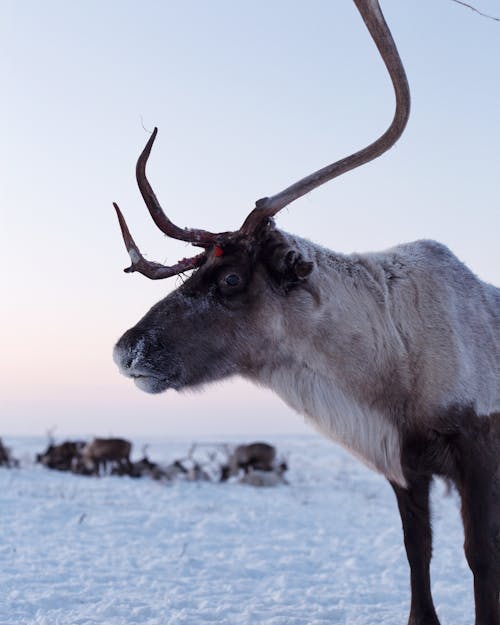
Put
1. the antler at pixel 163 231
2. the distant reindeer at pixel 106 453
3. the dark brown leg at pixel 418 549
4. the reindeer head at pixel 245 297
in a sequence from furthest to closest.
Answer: the distant reindeer at pixel 106 453 → the dark brown leg at pixel 418 549 → the antler at pixel 163 231 → the reindeer head at pixel 245 297

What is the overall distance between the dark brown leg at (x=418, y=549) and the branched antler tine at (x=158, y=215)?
1769 millimetres

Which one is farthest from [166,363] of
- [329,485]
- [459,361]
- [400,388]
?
[329,485]

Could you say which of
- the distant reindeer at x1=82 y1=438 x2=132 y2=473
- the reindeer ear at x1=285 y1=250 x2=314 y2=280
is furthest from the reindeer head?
the distant reindeer at x1=82 y1=438 x2=132 y2=473

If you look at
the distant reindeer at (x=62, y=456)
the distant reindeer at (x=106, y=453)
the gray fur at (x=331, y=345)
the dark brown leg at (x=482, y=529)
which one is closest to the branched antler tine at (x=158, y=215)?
the gray fur at (x=331, y=345)

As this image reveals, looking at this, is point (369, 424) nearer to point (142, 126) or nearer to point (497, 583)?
point (497, 583)

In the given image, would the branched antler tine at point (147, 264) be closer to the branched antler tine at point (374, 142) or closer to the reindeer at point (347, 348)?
the reindeer at point (347, 348)

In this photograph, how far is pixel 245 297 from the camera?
373 cm

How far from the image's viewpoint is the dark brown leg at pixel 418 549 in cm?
423

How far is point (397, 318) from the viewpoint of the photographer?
156 inches

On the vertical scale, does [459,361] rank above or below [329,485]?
above

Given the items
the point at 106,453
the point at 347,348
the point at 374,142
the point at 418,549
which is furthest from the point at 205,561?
the point at 106,453

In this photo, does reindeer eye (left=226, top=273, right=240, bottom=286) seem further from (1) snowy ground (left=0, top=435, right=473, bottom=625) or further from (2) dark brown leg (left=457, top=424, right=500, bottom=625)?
(1) snowy ground (left=0, top=435, right=473, bottom=625)

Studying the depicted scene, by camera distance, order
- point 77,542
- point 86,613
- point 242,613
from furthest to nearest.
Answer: point 77,542, point 242,613, point 86,613

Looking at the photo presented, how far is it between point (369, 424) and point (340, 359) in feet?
1.21
